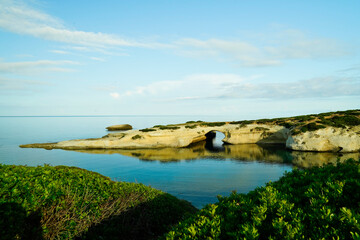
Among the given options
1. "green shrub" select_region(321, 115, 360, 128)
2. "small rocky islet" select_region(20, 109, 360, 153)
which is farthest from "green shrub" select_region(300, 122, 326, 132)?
"green shrub" select_region(321, 115, 360, 128)

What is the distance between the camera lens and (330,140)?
154 feet

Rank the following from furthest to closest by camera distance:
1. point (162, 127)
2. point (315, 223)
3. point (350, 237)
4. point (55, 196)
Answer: point (162, 127) → point (55, 196) → point (315, 223) → point (350, 237)

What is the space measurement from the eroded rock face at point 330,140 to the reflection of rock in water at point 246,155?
2.14 metres

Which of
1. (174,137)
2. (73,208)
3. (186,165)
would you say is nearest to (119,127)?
(174,137)

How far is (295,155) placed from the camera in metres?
45.3

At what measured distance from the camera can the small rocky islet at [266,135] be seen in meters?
47.1

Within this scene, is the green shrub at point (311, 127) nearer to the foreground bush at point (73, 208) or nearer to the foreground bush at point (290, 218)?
the foreground bush at point (73, 208)

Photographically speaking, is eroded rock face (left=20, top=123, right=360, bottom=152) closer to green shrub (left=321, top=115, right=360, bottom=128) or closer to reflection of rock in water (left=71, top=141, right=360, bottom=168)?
green shrub (left=321, top=115, right=360, bottom=128)

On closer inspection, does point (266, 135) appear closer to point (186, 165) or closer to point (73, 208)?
point (186, 165)

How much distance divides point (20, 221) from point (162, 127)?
2172 inches

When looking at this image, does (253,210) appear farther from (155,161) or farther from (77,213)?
(155,161)

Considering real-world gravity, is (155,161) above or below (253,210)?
below

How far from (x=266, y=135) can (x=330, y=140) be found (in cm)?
1591

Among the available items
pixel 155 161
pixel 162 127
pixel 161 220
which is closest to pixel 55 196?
pixel 161 220
